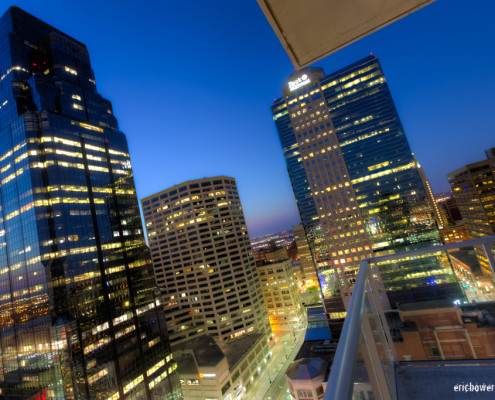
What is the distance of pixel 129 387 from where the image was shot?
4484cm

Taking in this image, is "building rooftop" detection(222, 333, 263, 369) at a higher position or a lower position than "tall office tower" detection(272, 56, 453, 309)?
lower

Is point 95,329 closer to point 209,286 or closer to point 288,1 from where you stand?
point 209,286

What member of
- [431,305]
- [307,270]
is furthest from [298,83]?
[307,270]

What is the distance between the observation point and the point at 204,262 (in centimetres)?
7931

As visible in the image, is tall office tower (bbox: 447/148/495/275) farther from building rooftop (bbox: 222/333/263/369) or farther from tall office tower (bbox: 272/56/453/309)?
building rooftop (bbox: 222/333/263/369)

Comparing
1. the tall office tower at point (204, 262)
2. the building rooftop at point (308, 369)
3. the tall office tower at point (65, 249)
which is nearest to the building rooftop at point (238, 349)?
the tall office tower at point (65, 249)

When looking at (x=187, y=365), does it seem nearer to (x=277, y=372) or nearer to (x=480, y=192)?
(x=277, y=372)

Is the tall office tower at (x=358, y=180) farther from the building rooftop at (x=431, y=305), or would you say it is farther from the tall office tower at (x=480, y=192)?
the building rooftop at (x=431, y=305)

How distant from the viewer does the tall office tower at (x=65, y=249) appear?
4084cm

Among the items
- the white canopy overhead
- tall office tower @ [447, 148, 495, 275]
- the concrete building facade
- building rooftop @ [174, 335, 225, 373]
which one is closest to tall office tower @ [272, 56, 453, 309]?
the concrete building facade

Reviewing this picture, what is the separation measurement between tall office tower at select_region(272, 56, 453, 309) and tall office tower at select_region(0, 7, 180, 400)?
44076mm

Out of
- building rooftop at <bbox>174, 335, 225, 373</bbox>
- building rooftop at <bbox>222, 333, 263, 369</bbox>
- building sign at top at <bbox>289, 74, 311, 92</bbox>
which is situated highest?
building sign at top at <bbox>289, 74, 311, 92</bbox>

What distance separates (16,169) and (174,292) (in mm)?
51731

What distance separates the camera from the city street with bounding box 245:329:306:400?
47.8 metres
